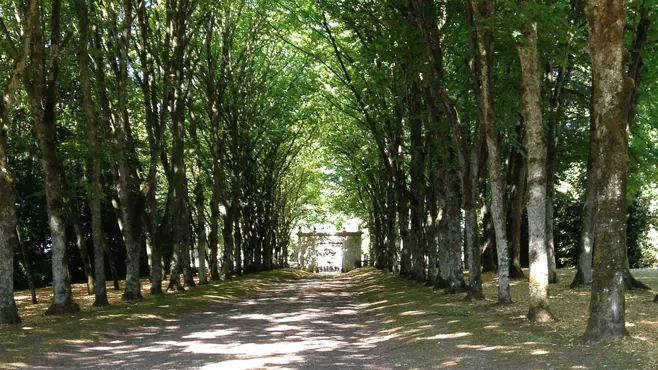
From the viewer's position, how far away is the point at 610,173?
8352 millimetres

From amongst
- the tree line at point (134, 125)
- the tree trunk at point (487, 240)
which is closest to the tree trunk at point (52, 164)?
the tree line at point (134, 125)

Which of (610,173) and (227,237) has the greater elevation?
(610,173)

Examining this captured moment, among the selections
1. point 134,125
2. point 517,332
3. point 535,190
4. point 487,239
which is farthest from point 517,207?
point 134,125

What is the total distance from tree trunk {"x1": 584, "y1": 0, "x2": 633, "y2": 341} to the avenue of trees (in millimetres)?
21

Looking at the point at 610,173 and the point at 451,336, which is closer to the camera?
the point at 610,173

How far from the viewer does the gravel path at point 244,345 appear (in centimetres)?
949

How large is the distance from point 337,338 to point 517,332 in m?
3.71

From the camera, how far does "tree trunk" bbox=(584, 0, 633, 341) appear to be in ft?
27.2

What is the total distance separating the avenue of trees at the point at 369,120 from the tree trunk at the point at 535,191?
0.03 meters

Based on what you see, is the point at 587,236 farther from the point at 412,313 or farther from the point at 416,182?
the point at 416,182

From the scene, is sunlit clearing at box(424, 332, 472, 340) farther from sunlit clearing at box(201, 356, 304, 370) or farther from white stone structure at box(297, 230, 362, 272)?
white stone structure at box(297, 230, 362, 272)

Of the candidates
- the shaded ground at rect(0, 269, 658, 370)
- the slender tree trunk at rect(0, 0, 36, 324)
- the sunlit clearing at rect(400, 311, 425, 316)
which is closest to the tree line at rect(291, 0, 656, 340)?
the shaded ground at rect(0, 269, 658, 370)

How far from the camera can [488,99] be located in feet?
44.2

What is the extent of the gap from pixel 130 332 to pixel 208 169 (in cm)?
2223
